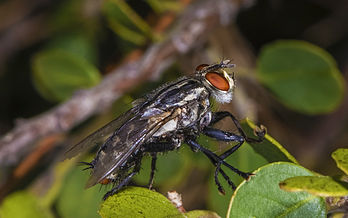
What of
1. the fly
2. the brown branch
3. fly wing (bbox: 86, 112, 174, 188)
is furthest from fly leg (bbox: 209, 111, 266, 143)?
the brown branch

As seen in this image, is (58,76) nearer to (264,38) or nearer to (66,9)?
(66,9)

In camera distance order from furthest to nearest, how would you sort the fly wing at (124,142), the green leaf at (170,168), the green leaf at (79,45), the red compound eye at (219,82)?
the green leaf at (79,45) < the green leaf at (170,168) < the red compound eye at (219,82) < the fly wing at (124,142)

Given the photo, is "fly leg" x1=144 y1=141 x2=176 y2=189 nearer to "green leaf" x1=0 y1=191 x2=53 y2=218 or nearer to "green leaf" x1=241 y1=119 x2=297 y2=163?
"green leaf" x1=241 y1=119 x2=297 y2=163

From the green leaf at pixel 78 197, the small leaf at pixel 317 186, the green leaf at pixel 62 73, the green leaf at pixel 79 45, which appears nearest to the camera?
the small leaf at pixel 317 186

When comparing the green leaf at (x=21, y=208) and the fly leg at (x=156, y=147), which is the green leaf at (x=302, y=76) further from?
the green leaf at (x=21, y=208)

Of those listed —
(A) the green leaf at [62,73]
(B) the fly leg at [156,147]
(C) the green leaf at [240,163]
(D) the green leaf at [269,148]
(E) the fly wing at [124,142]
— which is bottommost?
(C) the green leaf at [240,163]

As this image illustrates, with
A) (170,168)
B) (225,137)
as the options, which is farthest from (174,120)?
(170,168)

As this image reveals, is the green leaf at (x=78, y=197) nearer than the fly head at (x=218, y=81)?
No

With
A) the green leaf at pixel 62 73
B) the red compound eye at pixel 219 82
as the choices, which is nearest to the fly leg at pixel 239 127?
the red compound eye at pixel 219 82

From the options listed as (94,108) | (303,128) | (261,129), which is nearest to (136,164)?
(261,129)
